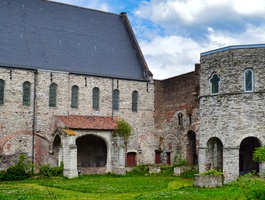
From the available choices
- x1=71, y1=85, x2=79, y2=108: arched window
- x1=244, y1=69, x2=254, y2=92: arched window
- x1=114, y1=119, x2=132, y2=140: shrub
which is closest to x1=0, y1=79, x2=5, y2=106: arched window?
x1=71, y1=85, x2=79, y2=108: arched window

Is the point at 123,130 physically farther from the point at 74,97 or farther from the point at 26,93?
the point at 26,93

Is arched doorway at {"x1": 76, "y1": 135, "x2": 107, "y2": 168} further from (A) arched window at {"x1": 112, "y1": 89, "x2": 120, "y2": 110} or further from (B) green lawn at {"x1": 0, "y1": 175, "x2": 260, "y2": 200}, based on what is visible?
(B) green lawn at {"x1": 0, "y1": 175, "x2": 260, "y2": 200}

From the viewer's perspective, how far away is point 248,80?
25484mm

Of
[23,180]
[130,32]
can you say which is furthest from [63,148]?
[130,32]

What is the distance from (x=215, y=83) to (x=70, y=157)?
11238mm

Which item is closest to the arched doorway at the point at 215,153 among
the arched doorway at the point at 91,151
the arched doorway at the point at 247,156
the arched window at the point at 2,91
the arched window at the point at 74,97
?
the arched doorway at the point at 247,156

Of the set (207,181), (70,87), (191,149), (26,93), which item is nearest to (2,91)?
(26,93)

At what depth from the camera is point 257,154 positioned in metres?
23.5

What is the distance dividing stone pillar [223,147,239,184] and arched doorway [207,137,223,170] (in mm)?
1573

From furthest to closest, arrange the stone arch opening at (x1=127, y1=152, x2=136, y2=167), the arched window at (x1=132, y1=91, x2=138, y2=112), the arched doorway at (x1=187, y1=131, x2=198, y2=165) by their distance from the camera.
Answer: the arched window at (x1=132, y1=91, x2=138, y2=112)
the stone arch opening at (x1=127, y1=152, x2=136, y2=167)
the arched doorway at (x1=187, y1=131, x2=198, y2=165)

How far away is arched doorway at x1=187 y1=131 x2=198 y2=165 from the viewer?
3544 cm

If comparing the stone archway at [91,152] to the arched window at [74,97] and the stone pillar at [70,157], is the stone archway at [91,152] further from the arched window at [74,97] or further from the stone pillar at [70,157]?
the stone pillar at [70,157]

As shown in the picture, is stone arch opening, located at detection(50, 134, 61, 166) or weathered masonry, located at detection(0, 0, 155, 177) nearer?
weathered masonry, located at detection(0, 0, 155, 177)

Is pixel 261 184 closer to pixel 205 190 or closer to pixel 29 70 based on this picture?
pixel 205 190
